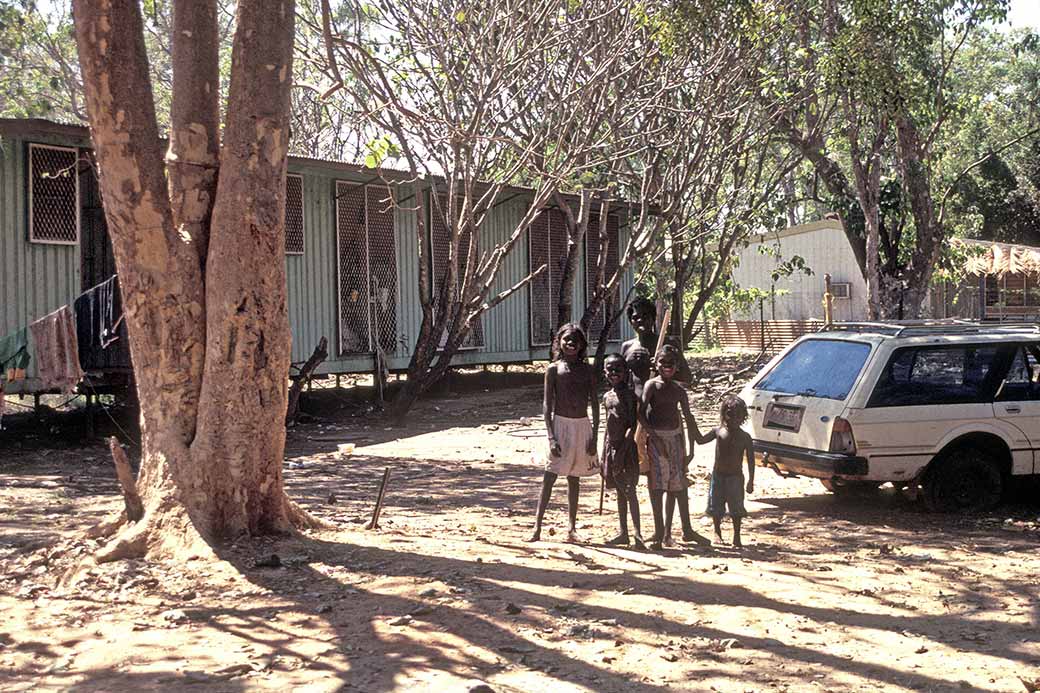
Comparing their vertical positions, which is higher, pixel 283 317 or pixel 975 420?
pixel 283 317

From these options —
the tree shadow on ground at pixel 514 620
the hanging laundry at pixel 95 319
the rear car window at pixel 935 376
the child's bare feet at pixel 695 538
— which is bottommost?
the tree shadow on ground at pixel 514 620

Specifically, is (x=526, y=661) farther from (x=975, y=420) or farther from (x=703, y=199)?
(x=703, y=199)

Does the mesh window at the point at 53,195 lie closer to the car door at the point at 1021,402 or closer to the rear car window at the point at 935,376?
the rear car window at the point at 935,376

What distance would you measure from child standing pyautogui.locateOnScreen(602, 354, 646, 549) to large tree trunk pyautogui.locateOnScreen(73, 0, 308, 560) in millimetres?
2146

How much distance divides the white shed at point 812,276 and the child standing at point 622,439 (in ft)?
80.7

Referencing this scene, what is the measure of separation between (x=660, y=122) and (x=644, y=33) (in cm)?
393

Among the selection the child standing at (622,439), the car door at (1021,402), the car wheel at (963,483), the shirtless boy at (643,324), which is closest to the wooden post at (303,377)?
the shirtless boy at (643,324)

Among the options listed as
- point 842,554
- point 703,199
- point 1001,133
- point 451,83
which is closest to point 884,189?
point 703,199

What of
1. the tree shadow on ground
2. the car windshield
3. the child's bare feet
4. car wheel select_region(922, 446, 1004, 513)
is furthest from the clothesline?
car wheel select_region(922, 446, 1004, 513)

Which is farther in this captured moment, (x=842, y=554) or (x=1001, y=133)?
(x=1001, y=133)

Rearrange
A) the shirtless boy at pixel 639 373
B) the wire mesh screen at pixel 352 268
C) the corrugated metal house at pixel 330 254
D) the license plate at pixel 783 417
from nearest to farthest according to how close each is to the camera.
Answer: the shirtless boy at pixel 639 373
the license plate at pixel 783 417
the corrugated metal house at pixel 330 254
the wire mesh screen at pixel 352 268

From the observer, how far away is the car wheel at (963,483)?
880 centimetres

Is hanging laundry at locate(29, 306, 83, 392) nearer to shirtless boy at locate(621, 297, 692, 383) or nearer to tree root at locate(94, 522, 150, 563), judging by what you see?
tree root at locate(94, 522, 150, 563)

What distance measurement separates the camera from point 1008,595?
650 centimetres
